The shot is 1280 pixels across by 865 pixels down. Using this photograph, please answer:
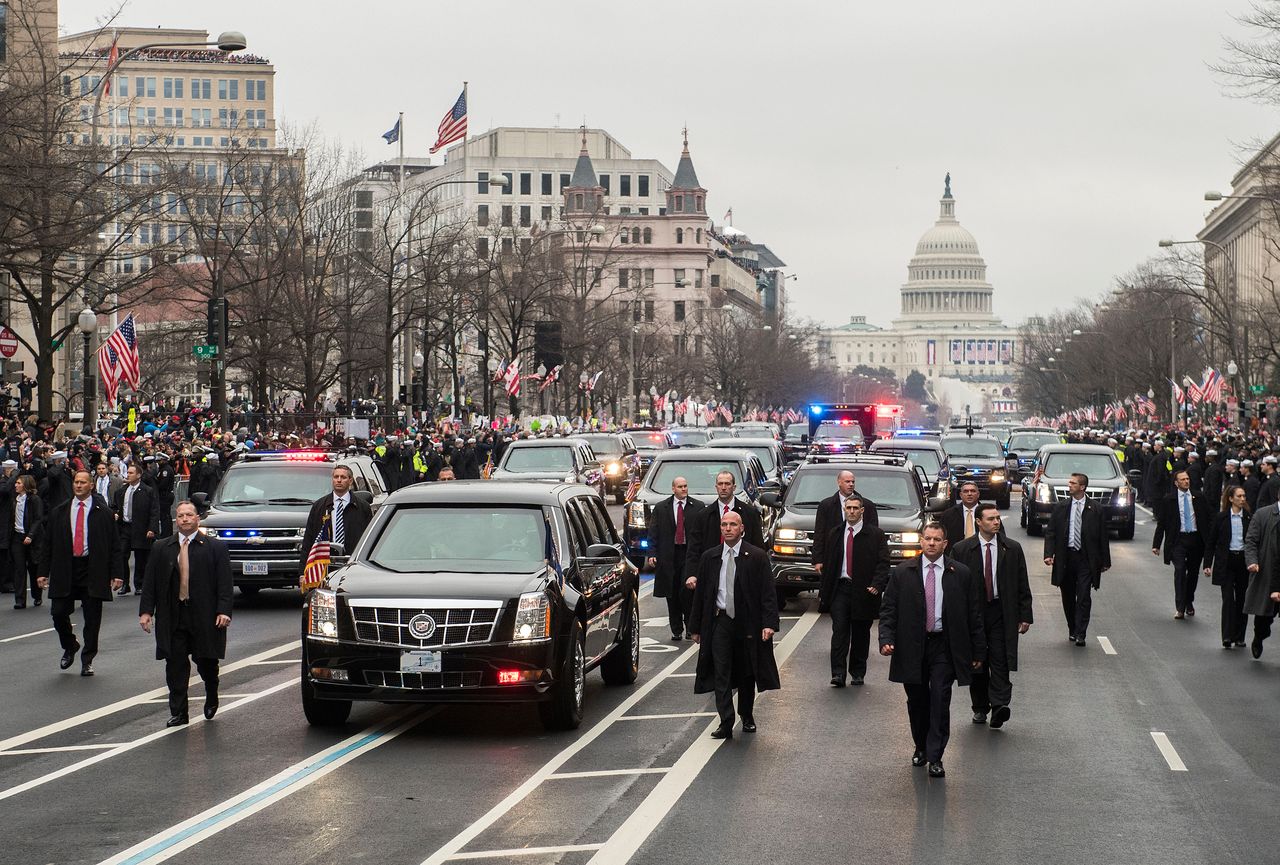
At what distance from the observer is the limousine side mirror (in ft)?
44.0

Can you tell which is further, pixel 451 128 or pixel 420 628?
pixel 451 128

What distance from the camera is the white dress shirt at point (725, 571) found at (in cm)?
1246

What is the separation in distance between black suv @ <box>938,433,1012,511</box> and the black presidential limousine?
28496mm

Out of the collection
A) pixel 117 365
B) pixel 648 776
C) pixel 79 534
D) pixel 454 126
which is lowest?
pixel 648 776

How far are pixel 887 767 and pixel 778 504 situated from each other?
34.0ft

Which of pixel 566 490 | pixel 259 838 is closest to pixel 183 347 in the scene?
pixel 566 490

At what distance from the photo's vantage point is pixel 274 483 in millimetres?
22328

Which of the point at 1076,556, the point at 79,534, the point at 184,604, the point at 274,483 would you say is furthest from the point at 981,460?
the point at 184,604

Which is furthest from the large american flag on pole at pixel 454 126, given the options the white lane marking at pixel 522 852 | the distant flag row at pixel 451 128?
the white lane marking at pixel 522 852

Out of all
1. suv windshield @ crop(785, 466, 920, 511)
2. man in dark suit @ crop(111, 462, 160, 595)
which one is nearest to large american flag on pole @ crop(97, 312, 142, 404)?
man in dark suit @ crop(111, 462, 160, 595)

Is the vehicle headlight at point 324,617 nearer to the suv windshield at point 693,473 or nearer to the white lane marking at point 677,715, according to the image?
the white lane marking at point 677,715

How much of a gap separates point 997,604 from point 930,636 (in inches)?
82.8

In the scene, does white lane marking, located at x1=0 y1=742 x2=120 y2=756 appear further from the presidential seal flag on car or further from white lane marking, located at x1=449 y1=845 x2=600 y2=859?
white lane marking, located at x1=449 y1=845 x2=600 y2=859

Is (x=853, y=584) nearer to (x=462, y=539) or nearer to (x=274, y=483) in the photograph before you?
(x=462, y=539)
